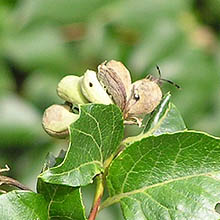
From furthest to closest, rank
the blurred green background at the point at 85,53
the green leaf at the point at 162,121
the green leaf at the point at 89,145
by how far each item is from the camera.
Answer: the blurred green background at the point at 85,53 → the green leaf at the point at 162,121 → the green leaf at the point at 89,145

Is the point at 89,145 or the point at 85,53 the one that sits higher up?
the point at 89,145

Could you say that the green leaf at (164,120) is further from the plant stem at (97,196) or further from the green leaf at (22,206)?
the green leaf at (22,206)

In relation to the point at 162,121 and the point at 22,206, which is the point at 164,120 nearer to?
the point at 162,121

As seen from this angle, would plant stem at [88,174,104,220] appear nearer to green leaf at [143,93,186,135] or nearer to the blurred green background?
green leaf at [143,93,186,135]

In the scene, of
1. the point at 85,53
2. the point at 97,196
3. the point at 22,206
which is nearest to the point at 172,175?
the point at 97,196

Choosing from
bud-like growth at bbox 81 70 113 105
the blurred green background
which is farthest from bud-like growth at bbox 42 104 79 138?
the blurred green background

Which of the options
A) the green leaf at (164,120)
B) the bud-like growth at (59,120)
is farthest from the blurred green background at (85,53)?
the bud-like growth at (59,120)
